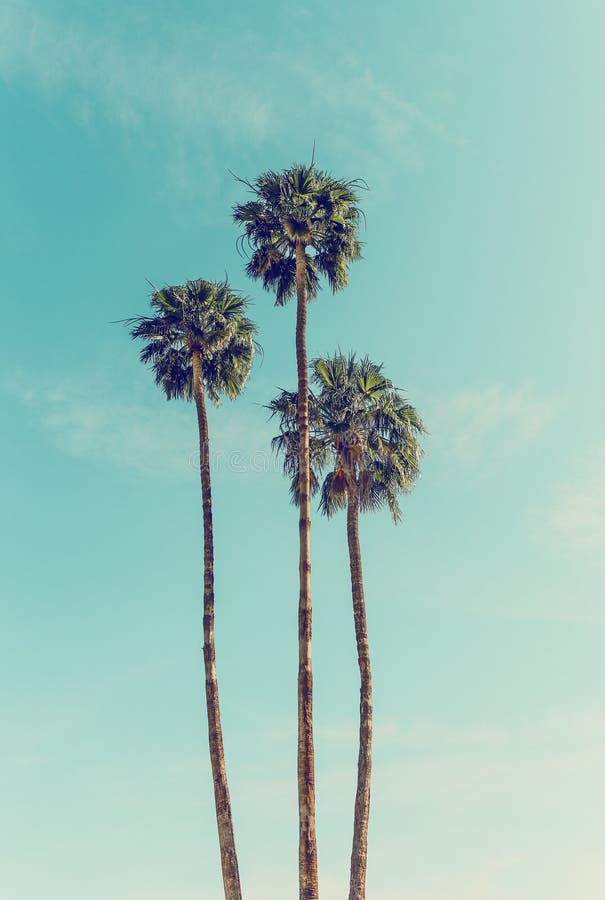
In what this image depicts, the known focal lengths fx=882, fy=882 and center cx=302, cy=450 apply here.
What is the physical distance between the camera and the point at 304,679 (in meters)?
25.3

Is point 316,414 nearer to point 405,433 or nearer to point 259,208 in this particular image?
point 405,433

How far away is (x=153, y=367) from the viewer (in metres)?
35.1

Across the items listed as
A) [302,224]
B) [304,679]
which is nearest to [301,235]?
[302,224]

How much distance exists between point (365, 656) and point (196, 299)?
15191mm

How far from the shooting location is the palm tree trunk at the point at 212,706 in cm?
2570

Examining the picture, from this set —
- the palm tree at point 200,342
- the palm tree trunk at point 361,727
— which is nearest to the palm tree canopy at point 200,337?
the palm tree at point 200,342

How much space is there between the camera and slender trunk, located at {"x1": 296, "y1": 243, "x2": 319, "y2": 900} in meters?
23.4

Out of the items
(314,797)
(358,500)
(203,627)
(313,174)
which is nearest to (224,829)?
(314,797)

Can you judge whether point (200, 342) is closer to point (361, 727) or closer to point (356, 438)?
point (356, 438)

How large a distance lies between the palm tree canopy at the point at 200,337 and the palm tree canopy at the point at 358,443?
2573mm

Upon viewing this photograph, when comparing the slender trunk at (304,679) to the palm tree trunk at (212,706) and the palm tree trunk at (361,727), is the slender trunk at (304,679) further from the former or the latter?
the palm tree trunk at (361,727)

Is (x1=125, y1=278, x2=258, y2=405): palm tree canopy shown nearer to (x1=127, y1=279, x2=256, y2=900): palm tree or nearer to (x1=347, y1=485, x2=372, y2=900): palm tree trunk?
(x1=127, y1=279, x2=256, y2=900): palm tree

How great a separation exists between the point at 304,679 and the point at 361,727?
5231mm

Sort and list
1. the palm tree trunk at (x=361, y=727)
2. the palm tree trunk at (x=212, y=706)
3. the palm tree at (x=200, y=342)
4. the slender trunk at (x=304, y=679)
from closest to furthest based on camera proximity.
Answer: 1. the slender trunk at (x=304, y=679)
2. the palm tree trunk at (x=212, y=706)
3. the palm tree trunk at (x=361, y=727)
4. the palm tree at (x=200, y=342)
